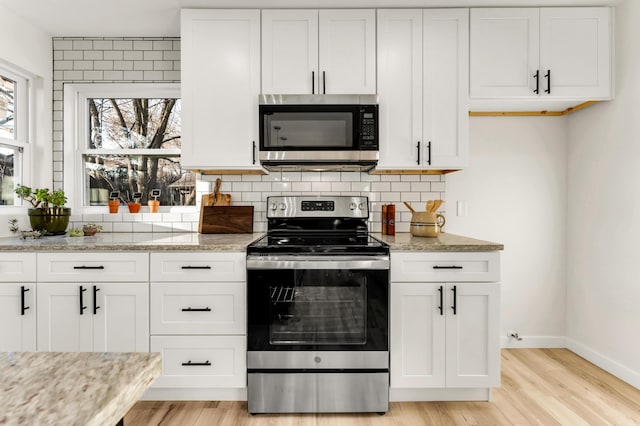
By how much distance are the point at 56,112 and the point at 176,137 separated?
0.88 metres

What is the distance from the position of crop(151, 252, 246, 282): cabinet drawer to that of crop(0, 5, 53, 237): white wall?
50.0 inches

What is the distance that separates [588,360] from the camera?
267cm

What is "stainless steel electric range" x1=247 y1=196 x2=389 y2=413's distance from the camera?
6.64 ft

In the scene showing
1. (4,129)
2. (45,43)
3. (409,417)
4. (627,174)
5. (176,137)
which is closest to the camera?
(409,417)

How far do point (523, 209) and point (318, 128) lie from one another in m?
1.73

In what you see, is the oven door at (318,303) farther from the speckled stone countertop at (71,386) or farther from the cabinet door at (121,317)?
the speckled stone countertop at (71,386)

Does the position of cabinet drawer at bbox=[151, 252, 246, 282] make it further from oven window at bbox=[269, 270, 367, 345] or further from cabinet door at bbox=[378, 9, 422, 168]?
cabinet door at bbox=[378, 9, 422, 168]

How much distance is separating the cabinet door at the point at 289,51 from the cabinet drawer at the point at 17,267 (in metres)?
1.65

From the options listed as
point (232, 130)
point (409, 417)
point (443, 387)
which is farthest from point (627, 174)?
point (232, 130)

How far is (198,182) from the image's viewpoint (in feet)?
9.27

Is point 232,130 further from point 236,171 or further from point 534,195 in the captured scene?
point 534,195

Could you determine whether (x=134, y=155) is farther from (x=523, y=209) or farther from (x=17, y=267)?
(x=523, y=209)

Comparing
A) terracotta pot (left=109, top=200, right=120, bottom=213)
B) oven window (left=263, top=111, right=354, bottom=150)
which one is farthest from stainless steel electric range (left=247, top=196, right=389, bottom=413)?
terracotta pot (left=109, top=200, right=120, bottom=213)

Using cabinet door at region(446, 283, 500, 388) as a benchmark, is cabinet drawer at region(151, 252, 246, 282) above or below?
above
